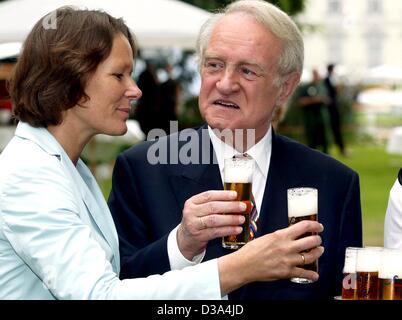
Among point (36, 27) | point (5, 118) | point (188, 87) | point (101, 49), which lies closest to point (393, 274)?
point (101, 49)

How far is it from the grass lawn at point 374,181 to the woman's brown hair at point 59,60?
6915mm

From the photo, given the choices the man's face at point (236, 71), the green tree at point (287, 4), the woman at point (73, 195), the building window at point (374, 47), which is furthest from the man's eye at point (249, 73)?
the building window at point (374, 47)

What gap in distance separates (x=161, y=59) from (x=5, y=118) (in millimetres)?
7796

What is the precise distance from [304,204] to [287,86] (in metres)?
A: 0.80

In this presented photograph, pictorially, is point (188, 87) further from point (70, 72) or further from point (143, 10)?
point (70, 72)

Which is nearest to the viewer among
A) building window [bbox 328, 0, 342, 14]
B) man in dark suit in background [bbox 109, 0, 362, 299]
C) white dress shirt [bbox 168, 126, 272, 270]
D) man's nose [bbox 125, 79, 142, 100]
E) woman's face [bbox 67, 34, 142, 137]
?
woman's face [bbox 67, 34, 142, 137]

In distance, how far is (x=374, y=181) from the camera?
18.3 m

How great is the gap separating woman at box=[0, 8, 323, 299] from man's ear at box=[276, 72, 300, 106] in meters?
0.63

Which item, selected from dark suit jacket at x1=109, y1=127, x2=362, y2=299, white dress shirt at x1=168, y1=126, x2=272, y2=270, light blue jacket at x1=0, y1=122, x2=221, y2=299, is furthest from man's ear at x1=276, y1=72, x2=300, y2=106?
light blue jacket at x1=0, y1=122, x2=221, y2=299

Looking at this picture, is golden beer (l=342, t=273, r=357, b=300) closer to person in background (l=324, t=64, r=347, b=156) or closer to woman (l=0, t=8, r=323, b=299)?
woman (l=0, t=8, r=323, b=299)

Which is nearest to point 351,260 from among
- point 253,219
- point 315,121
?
point 253,219

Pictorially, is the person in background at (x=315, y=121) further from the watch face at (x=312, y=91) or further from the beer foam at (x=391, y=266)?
the beer foam at (x=391, y=266)

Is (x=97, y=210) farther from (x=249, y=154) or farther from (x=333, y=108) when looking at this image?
(x=333, y=108)

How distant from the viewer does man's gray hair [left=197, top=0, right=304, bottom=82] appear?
10.7 feet
